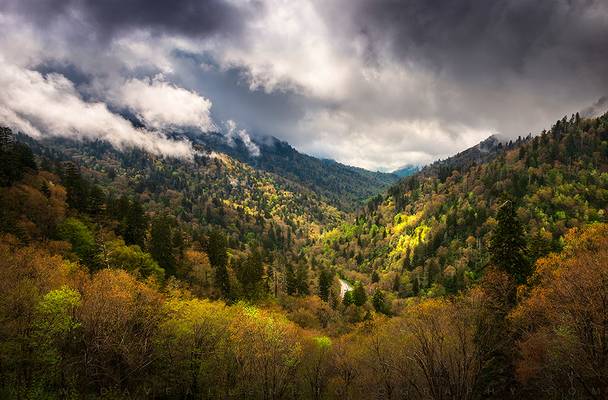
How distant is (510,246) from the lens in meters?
51.8

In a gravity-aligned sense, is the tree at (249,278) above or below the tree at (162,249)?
below

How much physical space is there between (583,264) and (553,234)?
175 m

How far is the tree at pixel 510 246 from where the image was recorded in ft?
168

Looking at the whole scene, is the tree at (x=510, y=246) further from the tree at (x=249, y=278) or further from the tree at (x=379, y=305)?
the tree at (x=379, y=305)

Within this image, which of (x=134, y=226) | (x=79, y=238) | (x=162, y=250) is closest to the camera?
(x=79, y=238)

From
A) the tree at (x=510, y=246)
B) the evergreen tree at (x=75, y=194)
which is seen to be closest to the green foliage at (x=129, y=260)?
the evergreen tree at (x=75, y=194)

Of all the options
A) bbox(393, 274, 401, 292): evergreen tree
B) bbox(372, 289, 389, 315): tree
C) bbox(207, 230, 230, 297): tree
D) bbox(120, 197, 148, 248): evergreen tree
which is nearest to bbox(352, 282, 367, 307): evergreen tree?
bbox(372, 289, 389, 315): tree

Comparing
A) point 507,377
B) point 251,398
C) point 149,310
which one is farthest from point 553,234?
point 149,310

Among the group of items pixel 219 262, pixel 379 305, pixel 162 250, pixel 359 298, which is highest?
pixel 162 250

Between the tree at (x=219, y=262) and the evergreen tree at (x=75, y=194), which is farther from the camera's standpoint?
the tree at (x=219, y=262)

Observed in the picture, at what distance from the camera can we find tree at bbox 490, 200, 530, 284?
51188 millimetres

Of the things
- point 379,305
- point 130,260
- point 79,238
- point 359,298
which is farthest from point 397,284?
point 79,238

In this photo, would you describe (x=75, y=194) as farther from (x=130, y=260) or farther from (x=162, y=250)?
(x=130, y=260)

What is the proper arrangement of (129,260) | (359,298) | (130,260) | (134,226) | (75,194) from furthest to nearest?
(359,298) → (134,226) → (75,194) → (130,260) → (129,260)
